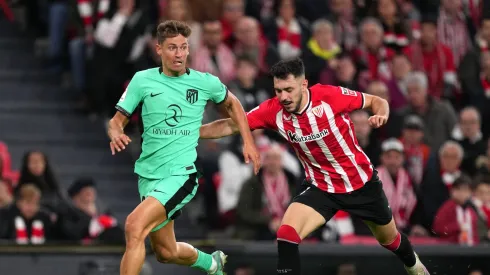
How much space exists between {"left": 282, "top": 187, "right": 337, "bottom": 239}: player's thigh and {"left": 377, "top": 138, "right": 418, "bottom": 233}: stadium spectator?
3593 mm

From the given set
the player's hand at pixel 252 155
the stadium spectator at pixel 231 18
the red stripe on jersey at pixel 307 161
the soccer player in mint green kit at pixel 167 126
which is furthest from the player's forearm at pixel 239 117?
the stadium spectator at pixel 231 18

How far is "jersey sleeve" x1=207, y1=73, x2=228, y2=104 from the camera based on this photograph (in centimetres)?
1215

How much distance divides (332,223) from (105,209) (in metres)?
3.04

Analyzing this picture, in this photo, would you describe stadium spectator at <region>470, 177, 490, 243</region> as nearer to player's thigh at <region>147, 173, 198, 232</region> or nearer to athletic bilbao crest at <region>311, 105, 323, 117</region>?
athletic bilbao crest at <region>311, 105, 323, 117</region>

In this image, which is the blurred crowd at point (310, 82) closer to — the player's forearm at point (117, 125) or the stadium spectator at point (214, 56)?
the stadium spectator at point (214, 56)

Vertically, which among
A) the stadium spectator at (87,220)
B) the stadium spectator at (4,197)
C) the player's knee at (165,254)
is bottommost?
the stadium spectator at (87,220)

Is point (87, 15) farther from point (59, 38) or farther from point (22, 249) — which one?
point (22, 249)

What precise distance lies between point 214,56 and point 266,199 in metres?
2.29

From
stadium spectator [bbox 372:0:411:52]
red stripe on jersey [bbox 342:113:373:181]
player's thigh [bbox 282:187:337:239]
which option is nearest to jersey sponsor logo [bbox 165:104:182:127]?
player's thigh [bbox 282:187:337:239]

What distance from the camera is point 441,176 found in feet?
54.1

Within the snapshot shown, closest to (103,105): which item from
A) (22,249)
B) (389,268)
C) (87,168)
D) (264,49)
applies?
(87,168)

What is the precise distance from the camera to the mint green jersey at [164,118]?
38.9 ft

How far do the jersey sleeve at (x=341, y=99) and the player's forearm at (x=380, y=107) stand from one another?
0.37 ft

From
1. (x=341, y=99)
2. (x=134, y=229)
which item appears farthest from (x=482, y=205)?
(x=134, y=229)
